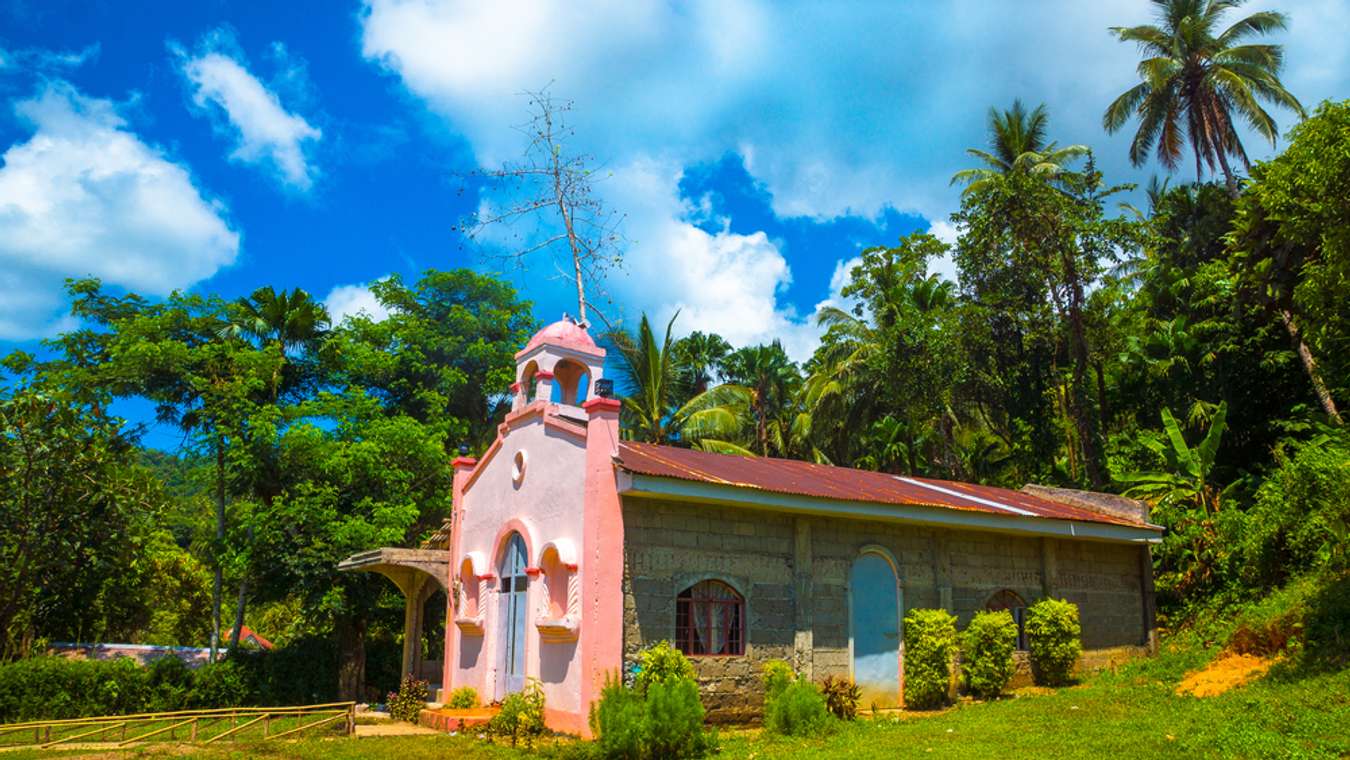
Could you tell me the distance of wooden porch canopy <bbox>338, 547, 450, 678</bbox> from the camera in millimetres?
18750

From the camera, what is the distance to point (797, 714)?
43.1 feet

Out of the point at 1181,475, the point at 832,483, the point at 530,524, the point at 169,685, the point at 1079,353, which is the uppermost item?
the point at 1079,353

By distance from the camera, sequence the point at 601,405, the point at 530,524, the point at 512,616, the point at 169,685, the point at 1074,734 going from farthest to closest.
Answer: the point at 169,685
the point at 512,616
the point at 530,524
the point at 601,405
the point at 1074,734

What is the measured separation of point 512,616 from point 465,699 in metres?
1.85

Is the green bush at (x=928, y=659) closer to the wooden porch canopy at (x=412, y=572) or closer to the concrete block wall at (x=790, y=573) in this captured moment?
the concrete block wall at (x=790, y=573)

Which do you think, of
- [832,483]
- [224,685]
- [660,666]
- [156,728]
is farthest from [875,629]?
[224,685]

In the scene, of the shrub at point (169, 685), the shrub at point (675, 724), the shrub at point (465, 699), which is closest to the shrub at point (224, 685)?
the shrub at point (169, 685)

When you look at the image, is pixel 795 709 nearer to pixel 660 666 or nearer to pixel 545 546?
pixel 660 666

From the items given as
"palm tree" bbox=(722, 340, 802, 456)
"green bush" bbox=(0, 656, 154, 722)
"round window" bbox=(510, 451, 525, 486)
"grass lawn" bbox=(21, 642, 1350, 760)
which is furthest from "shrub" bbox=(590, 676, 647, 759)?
"palm tree" bbox=(722, 340, 802, 456)

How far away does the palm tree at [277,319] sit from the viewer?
27513 mm

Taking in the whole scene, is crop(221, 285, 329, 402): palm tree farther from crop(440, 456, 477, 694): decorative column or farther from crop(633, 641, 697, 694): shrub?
crop(633, 641, 697, 694): shrub

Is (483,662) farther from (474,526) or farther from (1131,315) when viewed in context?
(1131,315)

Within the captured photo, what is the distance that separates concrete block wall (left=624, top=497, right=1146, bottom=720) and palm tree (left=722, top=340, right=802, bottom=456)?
22.2 m

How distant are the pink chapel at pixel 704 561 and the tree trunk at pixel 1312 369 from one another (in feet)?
20.5
